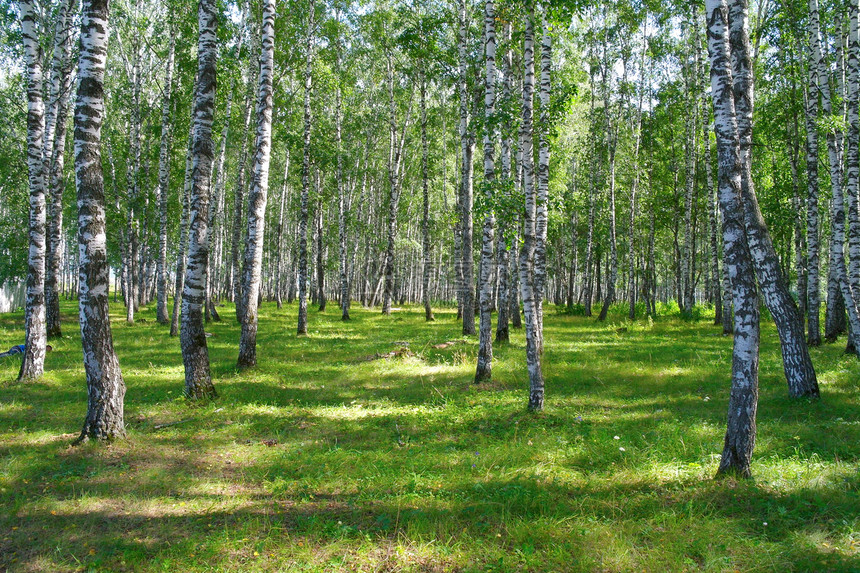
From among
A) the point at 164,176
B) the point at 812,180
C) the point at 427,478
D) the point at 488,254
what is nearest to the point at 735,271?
the point at 427,478

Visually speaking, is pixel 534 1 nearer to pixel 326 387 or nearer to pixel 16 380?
pixel 326 387

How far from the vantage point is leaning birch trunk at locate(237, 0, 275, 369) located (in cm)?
1073

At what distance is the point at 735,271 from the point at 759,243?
2056mm

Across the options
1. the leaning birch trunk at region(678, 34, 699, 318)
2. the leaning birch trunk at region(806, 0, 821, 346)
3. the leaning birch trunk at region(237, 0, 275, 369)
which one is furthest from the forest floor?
the leaning birch trunk at region(678, 34, 699, 318)

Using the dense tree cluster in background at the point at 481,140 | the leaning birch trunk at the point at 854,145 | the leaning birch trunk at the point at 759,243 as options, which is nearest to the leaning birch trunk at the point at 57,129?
the dense tree cluster in background at the point at 481,140

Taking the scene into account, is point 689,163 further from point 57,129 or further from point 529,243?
→ point 57,129

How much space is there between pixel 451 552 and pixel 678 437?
158 inches

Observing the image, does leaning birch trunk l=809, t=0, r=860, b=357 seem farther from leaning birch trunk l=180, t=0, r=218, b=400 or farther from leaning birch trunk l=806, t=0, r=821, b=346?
leaning birch trunk l=180, t=0, r=218, b=400

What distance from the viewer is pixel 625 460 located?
5.89 m

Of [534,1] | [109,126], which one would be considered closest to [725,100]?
[534,1]

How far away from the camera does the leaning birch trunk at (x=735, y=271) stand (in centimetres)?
503

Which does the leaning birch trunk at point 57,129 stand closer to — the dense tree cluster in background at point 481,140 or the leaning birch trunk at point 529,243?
the dense tree cluster in background at point 481,140

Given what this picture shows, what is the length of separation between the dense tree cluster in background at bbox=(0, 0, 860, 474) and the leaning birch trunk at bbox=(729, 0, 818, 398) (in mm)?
43

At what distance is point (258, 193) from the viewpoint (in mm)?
10773
